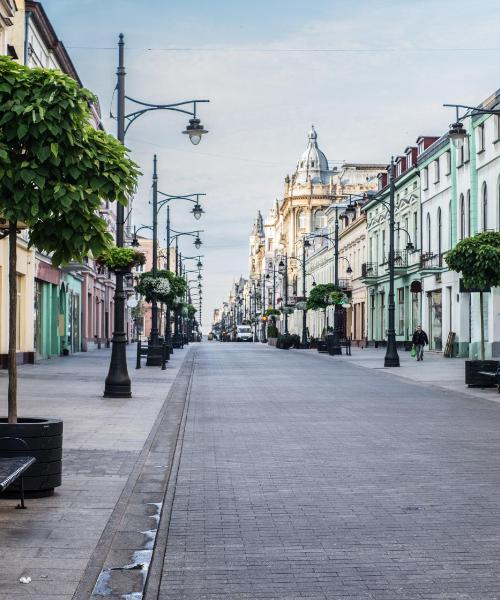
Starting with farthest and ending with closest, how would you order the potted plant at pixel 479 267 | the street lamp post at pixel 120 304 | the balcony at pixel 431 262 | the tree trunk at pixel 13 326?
the balcony at pixel 431 262 → the potted plant at pixel 479 267 → the street lamp post at pixel 120 304 → the tree trunk at pixel 13 326

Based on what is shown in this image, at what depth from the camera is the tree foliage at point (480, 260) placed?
23141 millimetres

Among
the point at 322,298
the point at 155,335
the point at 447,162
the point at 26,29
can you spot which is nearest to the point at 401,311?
the point at 322,298

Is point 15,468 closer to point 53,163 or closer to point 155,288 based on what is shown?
point 53,163

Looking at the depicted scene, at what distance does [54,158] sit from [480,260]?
16.8m

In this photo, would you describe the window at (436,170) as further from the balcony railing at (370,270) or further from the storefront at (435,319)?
the balcony railing at (370,270)

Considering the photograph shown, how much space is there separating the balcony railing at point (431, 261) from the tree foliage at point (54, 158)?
139 ft

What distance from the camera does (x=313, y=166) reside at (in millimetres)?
130250

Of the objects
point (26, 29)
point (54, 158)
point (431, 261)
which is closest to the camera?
point (54, 158)

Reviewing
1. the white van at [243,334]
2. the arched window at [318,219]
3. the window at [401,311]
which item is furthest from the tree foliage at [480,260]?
the arched window at [318,219]

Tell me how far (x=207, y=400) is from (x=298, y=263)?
10438 cm

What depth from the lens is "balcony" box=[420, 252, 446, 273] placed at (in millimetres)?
50381

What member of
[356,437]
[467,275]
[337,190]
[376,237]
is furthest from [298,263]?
[356,437]

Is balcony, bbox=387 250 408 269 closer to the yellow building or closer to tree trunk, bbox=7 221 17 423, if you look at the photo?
the yellow building

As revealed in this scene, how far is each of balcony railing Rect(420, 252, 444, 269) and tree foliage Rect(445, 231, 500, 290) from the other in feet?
85.7
